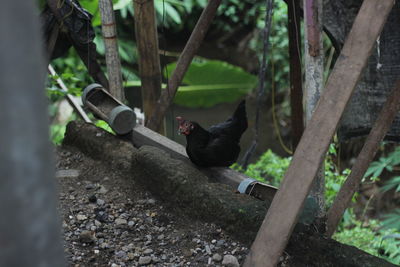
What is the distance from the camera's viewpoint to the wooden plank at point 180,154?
2955 mm

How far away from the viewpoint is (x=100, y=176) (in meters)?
3.27

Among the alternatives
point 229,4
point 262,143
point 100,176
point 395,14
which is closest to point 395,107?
point 395,14

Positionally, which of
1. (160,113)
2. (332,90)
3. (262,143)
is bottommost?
(262,143)

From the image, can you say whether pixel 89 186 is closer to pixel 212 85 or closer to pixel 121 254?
pixel 121 254

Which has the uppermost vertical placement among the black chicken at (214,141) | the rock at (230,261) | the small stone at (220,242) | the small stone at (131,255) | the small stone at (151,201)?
the black chicken at (214,141)

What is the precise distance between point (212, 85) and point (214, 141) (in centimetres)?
445

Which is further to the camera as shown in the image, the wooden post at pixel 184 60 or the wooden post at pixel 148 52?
the wooden post at pixel 148 52

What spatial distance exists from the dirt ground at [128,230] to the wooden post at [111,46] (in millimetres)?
769

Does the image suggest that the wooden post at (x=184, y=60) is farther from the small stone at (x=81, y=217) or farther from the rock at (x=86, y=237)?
the rock at (x=86, y=237)

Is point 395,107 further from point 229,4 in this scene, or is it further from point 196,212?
point 229,4

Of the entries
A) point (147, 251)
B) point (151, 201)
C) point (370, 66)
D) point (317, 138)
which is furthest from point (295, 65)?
point (147, 251)

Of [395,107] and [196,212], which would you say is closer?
[395,107]

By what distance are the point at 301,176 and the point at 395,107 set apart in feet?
2.59

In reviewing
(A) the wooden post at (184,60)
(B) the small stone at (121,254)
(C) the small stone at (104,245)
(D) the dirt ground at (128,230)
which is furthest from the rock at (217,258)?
(A) the wooden post at (184,60)
